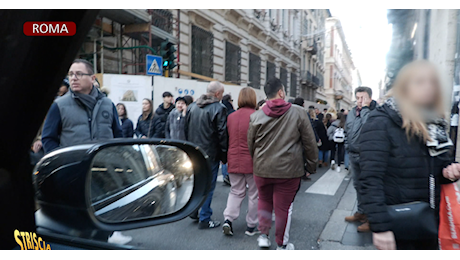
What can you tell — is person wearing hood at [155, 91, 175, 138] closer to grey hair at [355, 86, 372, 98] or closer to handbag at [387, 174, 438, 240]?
grey hair at [355, 86, 372, 98]

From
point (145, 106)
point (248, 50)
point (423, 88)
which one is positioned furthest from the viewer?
point (145, 106)

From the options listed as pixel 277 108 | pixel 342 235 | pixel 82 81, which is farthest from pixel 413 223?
pixel 342 235

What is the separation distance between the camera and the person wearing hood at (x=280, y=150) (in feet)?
9.51

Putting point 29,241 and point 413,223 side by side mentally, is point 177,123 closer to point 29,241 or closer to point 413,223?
point 413,223

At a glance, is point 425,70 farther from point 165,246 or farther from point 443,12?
point 165,246

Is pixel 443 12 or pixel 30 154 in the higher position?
pixel 443 12

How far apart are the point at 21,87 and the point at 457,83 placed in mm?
2310

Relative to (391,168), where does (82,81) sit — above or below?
above

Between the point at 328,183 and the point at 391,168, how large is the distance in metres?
5.01

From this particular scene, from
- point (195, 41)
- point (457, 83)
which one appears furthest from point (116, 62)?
point (457, 83)

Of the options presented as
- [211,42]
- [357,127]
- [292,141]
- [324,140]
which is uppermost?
[211,42]

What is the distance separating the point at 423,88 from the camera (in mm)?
1529

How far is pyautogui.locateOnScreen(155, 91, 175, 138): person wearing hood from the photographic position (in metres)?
5.02

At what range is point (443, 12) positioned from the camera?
4.43 ft
